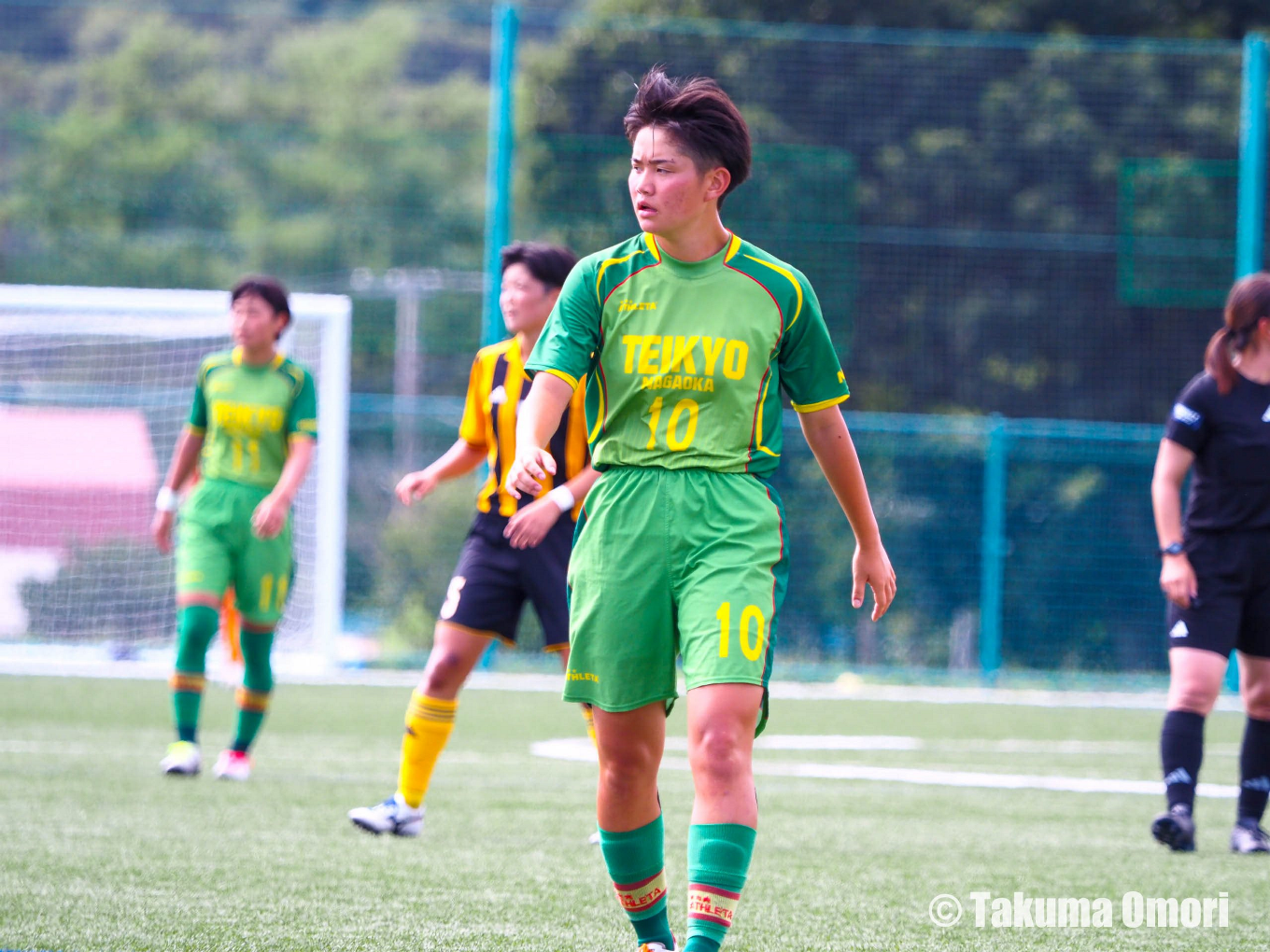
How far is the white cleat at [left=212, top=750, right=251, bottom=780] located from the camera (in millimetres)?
6789

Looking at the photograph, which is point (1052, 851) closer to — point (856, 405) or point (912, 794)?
point (912, 794)

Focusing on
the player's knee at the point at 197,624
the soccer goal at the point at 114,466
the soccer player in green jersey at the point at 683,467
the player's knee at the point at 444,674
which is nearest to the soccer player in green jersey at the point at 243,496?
the player's knee at the point at 197,624

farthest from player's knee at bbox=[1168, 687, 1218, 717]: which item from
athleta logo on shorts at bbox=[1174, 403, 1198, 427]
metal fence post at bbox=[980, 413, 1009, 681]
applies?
metal fence post at bbox=[980, 413, 1009, 681]

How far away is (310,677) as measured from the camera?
12500 millimetres

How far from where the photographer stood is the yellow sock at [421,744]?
5.51 m

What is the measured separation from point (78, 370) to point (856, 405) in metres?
8.78

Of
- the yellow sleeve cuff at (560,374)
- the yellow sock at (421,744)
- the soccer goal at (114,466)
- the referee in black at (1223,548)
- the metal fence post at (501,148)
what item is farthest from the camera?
the metal fence post at (501,148)

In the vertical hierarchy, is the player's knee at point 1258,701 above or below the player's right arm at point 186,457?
below

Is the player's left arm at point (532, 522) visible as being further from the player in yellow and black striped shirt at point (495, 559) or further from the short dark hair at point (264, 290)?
the short dark hair at point (264, 290)

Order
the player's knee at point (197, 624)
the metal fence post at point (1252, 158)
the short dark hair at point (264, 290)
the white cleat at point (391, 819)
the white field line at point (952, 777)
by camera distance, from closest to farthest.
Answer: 1. the white cleat at point (391, 819)
2. the player's knee at point (197, 624)
3. the short dark hair at point (264, 290)
4. the white field line at point (952, 777)
5. the metal fence post at point (1252, 158)

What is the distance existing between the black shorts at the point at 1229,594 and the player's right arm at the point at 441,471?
2.49 metres

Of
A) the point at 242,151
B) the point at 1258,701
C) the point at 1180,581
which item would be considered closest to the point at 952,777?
the point at 1258,701

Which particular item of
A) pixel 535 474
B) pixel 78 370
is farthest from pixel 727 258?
pixel 78 370

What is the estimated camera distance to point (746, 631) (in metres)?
3.38
